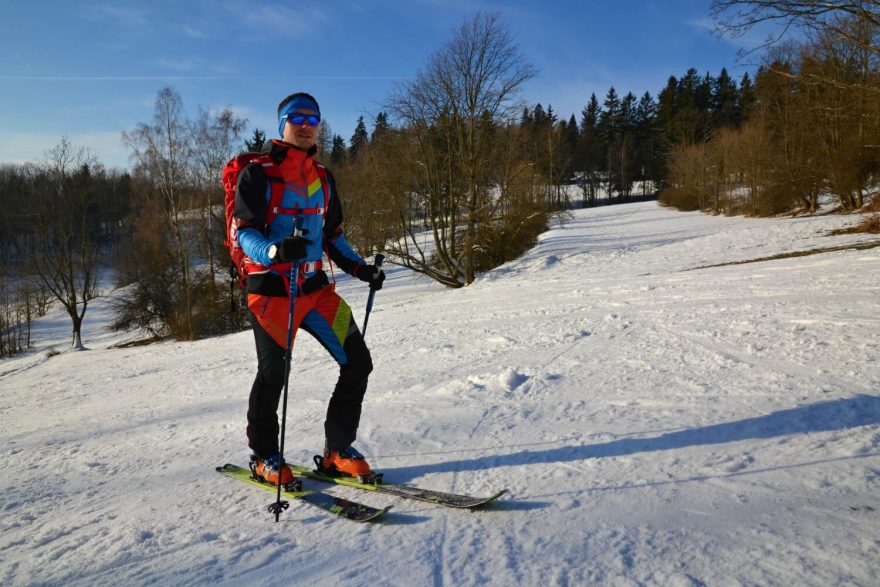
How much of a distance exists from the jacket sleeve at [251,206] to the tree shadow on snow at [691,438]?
5.35 ft

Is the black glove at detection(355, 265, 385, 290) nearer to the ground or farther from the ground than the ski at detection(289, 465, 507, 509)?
farther from the ground

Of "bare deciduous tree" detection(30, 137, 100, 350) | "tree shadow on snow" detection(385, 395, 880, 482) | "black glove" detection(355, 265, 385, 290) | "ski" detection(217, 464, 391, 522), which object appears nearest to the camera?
"ski" detection(217, 464, 391, 522)

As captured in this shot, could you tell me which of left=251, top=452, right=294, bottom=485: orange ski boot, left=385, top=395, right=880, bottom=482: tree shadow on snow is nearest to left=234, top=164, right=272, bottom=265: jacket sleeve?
left=251, top=452, right=294, bottom=485: orange ski boot

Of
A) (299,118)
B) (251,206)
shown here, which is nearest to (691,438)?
(251,206)

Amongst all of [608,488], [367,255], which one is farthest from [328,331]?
[367,255]

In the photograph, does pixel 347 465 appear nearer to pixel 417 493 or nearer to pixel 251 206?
pixel 417 493

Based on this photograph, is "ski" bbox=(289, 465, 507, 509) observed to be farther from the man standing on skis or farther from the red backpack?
the red backpack

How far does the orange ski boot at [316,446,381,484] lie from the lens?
9.64 feet

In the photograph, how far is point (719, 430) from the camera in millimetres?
3271

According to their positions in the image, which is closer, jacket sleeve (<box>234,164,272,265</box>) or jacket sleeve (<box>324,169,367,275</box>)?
jacket sleeve (<box>234,164,272,265</box>)

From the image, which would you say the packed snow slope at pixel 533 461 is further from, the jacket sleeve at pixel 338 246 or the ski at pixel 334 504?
the jacket sleeve at pixel 338 246

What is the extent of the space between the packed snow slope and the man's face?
209 centimetres

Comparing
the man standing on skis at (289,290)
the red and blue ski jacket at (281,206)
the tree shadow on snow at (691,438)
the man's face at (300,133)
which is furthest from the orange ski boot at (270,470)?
the man's face at (300,133)

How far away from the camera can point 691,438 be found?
10.5ft
